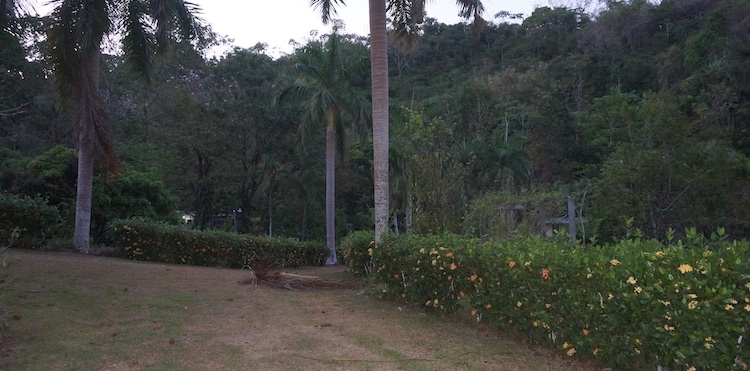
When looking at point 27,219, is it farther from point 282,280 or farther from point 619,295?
point 619,295

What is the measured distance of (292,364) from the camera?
5.69m

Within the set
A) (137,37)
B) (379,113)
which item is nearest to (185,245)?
(137,37)

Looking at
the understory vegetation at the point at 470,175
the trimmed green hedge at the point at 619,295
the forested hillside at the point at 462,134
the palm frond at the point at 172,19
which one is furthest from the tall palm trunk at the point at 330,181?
the trimmed green hedge at the point at 619,295

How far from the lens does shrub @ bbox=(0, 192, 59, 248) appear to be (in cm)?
1420

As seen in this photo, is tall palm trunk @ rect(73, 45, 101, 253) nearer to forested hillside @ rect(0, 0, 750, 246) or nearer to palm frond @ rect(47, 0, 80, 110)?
palm frond @ rect(47, 0, 80, 110)

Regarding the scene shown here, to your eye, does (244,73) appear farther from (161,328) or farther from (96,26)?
(161,328)

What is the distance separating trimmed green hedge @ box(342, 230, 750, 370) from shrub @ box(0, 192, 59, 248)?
11.5 meters

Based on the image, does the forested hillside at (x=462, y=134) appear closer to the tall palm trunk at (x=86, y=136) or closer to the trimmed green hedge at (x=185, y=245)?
the tall palm trunk at (x=86, y=136)

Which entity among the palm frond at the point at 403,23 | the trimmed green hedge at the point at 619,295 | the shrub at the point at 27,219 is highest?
the palm frond at the point at 403,23

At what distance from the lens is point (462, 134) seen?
33.9m

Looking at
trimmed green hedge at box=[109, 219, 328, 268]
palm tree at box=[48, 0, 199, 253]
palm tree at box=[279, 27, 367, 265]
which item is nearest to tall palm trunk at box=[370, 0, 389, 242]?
trimmed green hedge at box=[109, 219, 328, 268]

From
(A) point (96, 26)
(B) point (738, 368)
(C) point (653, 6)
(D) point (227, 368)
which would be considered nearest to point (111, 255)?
(A) point (96, 26)

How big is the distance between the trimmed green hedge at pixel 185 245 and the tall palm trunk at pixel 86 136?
93 centimetres

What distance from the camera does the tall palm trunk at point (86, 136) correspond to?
11812mm
